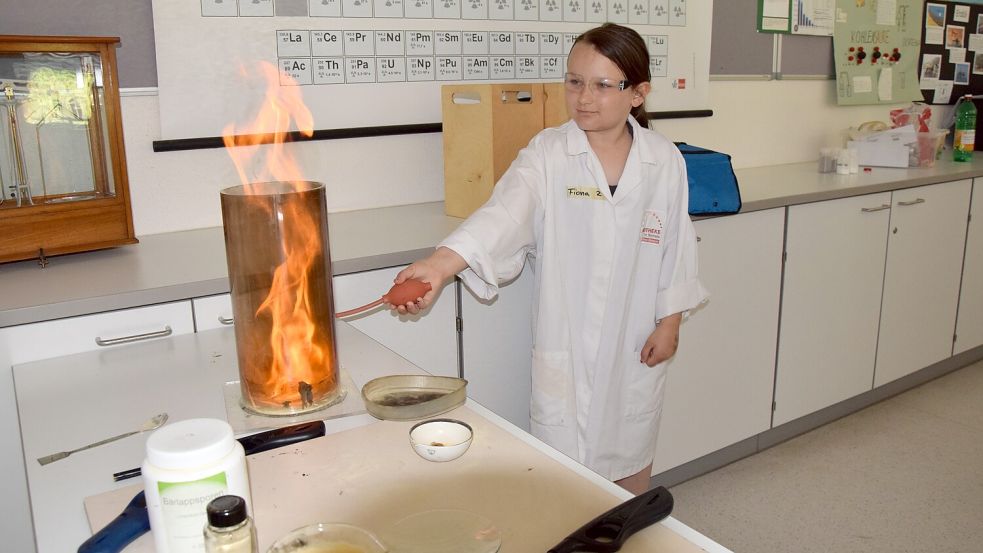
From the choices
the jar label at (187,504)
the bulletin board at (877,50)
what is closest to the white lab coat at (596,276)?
the jar label at (187,504)

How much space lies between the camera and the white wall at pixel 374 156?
6.52ft

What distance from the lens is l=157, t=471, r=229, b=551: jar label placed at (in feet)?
2.18

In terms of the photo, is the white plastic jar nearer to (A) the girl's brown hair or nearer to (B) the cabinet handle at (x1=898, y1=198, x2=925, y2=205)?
(A) the girl's brown hair

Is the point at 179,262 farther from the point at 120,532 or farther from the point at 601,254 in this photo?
the point at 120,532

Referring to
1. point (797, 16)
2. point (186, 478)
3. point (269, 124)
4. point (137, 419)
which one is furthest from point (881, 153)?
point (186, 478)

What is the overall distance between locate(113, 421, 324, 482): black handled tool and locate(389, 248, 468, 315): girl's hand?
11.3 inches

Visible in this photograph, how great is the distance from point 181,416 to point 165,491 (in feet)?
1.32

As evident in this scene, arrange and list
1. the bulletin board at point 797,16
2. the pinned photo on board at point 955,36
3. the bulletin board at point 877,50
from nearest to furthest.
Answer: the bulletin board at point 797,16, the bulletin board at point 877,50, the pinned photo on board at point 955,36

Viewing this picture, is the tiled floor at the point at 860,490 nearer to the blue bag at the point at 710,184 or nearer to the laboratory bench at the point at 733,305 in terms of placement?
the laboratory bench at the point at 733,305

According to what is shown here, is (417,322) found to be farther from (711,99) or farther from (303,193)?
(711,99)

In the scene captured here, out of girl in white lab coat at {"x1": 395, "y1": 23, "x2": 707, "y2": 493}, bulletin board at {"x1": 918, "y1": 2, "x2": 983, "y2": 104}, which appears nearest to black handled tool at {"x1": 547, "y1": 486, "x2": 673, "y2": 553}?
girl in white lab coat at {"x1": 395, "y1": 23, "x2": 707, "y2": 493}

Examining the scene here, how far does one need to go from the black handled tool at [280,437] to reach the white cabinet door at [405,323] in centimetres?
76

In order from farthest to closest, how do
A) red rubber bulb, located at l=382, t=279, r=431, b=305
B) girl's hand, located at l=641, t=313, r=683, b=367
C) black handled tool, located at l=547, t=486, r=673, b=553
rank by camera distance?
1. girl's hand, located at l=641, t=313, r=683, b=367
2. red rubber bulb, located at l=382, t=279, r=431, b=305
3. black handled tool, located at l=547, t=486, r=673, b=553

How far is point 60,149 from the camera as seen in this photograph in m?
1.66
